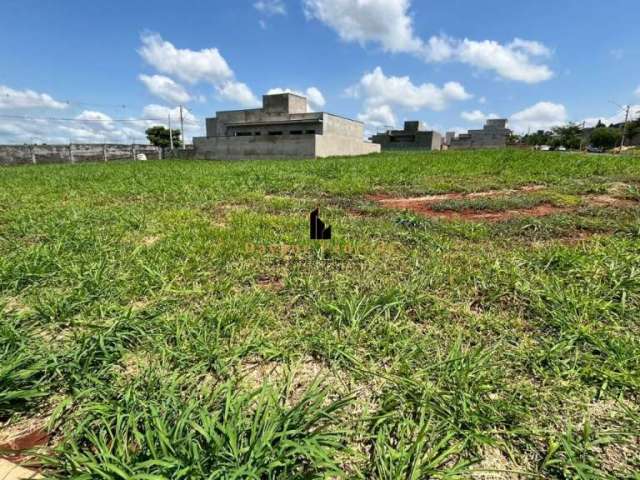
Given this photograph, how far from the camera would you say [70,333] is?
1.64m

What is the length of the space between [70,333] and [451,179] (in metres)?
7.29

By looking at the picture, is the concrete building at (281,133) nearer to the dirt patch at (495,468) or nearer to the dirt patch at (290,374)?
the dirt patch at (290,374)

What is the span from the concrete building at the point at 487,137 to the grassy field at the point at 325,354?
54430 millimetres

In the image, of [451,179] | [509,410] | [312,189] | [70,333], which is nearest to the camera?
[509,410]

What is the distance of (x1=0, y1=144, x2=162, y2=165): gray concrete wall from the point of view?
77.5ft

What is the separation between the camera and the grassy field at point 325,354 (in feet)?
3.34

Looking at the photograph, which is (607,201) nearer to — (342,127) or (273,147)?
(273,147)

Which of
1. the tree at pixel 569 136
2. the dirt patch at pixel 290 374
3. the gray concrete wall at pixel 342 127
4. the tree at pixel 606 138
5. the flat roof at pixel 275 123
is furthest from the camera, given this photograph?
the tree at pixel 569 136

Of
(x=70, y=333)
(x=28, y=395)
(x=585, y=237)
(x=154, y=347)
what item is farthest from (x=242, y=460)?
(x=585, y=237)

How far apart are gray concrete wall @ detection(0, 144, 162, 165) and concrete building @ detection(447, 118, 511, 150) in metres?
44.2

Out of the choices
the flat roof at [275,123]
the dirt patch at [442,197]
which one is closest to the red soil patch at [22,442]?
the dirt patch at [442,197]

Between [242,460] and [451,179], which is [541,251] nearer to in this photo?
[242,460]

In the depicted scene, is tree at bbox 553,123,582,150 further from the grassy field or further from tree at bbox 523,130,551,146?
the grassy field

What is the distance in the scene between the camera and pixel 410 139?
148 ft
